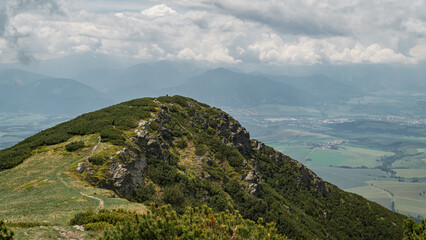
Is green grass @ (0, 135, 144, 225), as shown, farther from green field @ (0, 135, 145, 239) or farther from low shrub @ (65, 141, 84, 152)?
low shrub @ (65, 141, 84, 152)

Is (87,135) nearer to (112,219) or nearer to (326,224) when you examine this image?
(112,219)

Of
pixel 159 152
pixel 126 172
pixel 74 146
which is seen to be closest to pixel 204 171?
pixel 159 152

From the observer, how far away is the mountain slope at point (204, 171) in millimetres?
43875

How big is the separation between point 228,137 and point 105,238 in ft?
236

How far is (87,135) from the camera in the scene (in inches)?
2126

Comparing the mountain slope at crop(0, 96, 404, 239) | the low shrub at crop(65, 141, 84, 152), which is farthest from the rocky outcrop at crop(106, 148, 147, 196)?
the low shrub at crop(65, 141, 84, 152)

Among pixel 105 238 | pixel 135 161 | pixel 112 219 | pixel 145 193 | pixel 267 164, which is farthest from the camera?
pixel 267 164

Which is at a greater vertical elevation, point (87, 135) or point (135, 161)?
point (87, 135)

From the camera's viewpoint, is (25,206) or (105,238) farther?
(25,206)

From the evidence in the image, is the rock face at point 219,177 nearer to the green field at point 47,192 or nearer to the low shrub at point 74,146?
the green field at point 47,192

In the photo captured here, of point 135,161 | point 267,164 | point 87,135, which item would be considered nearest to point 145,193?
point 135,161

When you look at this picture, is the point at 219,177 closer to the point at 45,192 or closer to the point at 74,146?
the point at 74,146

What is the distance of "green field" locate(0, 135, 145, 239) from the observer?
2555 cm

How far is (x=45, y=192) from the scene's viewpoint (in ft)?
105
